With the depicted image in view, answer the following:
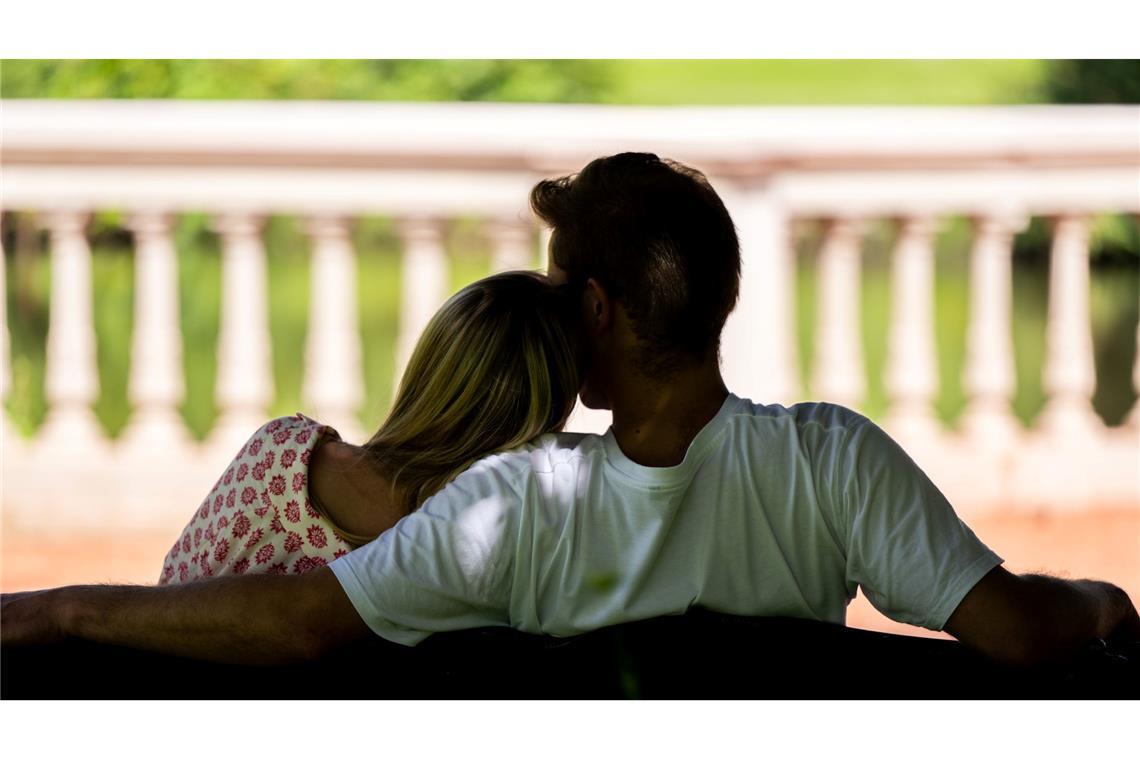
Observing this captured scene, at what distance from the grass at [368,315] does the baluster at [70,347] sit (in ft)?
1.97

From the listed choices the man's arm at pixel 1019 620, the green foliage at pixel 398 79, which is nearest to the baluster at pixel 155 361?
the man's arm at pixel 1019 620

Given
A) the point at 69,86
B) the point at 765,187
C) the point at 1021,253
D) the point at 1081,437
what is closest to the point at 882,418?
the point at 1081,437

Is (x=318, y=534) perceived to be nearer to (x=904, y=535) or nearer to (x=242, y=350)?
(x=904, y=535)

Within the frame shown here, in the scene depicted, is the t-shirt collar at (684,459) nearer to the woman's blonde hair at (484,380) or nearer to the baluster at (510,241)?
the woman's blonde hair at (484,380)

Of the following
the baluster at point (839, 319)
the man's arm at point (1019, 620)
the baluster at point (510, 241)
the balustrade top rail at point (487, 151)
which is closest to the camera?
the man's arm at point (1019, 620)

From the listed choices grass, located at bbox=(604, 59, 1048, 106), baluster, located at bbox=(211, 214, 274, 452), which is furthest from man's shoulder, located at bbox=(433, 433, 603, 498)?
Answer: grass, located at bbox=(604, 59, 1048, 106)

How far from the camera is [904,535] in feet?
6.18

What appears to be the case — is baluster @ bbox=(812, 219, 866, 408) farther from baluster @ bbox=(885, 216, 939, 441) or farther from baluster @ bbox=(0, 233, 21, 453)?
baluster @ bbox=(0, 233, 21, 453)

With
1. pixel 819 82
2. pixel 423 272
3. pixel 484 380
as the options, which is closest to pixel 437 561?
pixel 484 380

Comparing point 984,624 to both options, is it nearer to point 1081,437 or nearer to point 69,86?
point 1081,437

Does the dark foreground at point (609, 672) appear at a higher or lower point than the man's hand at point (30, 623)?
lower

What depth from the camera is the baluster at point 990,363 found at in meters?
5.10

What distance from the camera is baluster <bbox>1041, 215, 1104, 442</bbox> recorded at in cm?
516

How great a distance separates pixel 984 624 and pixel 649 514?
465 mm
